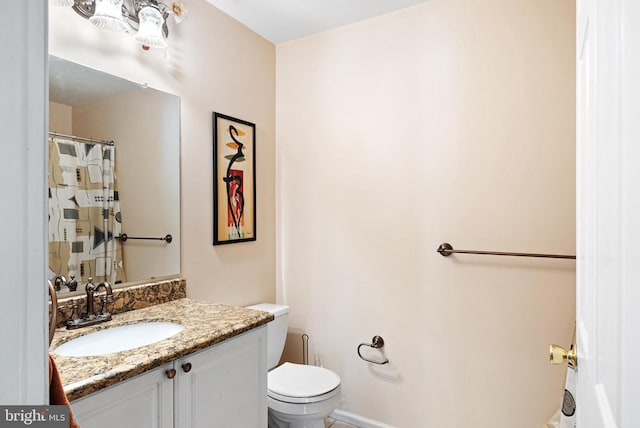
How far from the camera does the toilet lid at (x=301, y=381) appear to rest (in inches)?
70.7

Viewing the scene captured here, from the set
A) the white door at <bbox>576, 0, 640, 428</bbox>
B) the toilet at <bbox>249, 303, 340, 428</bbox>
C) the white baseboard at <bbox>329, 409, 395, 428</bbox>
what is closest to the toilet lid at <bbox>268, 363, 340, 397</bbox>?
the toilet at <bbox>249, 303, 340, 428</bbox>

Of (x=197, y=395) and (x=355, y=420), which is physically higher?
(x=197, y=395)

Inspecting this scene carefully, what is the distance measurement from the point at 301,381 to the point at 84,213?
1.31m

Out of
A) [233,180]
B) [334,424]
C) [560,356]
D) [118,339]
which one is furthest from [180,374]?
[334,424]

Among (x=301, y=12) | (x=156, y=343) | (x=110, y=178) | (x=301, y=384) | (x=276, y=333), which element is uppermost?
(x=301, y=12)

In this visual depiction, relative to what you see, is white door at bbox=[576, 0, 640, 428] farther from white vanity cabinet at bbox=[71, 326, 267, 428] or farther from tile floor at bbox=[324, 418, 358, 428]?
tile floor at bbox=[324, 418, 358, 428]

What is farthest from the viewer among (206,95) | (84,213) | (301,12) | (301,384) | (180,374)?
(301,12)

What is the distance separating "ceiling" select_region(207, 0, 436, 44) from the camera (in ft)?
6.64

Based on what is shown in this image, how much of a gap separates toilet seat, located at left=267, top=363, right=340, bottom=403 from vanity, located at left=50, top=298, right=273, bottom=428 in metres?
0.23

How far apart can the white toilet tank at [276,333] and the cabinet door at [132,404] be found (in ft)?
3.14

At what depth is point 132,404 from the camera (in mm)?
1079

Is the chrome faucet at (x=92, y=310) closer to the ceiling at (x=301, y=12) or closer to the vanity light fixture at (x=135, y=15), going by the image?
the vanity light fixture at (x=135, y=15)

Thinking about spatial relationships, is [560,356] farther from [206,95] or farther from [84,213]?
[206,95]

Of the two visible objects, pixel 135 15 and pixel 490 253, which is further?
pixel 490 253
